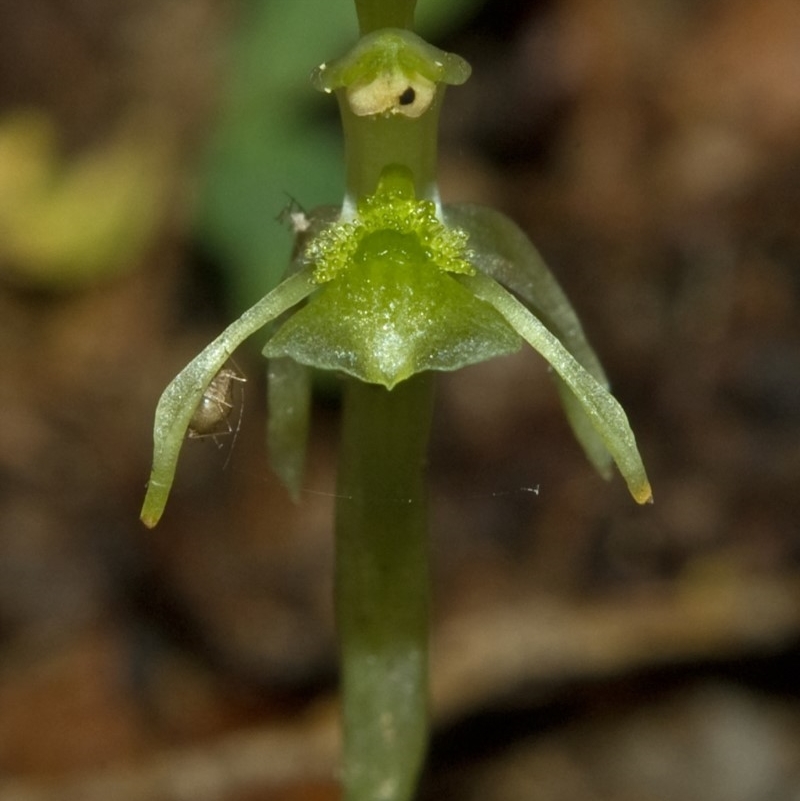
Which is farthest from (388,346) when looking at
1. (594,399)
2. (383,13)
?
(383,13)

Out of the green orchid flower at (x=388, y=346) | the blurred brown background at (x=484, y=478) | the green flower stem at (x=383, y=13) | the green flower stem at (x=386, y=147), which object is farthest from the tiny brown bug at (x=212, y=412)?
the blurred brown background at (x=484, y=478)

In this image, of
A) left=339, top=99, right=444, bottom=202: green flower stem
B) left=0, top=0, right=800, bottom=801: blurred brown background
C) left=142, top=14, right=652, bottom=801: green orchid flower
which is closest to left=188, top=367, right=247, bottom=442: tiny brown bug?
left=142, top=14, right=652, bottom=801: green orchid flower

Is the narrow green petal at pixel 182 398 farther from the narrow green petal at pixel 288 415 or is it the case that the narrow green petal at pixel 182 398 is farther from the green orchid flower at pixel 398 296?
the narrow green petal at pixel 288 415

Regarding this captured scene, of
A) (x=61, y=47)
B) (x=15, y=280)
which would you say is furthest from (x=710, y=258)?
(x=61, y=47)

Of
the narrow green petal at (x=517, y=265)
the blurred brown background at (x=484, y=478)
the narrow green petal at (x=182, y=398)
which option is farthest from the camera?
the blurred brown background at (x=484, y=478)

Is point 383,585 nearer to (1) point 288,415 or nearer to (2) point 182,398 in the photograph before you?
(1) point 288,415

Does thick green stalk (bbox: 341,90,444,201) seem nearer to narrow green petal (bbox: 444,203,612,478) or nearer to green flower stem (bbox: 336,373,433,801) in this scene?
narrow green petal (bbox: 444,203,612,478)
